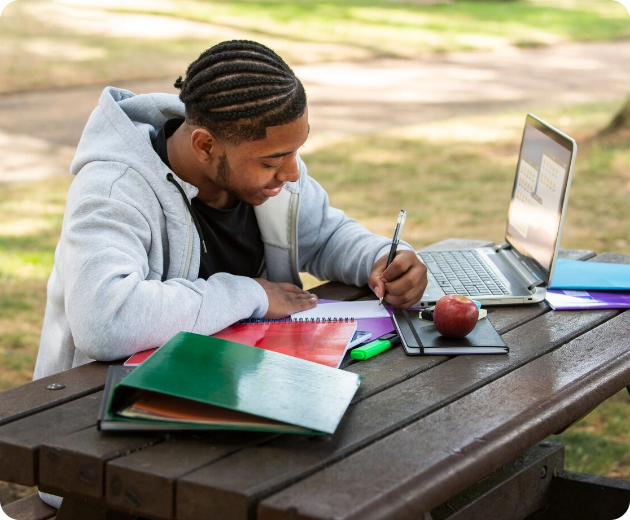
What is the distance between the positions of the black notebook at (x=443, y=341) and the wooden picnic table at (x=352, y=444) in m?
0.02

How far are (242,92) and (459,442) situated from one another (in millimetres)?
1003

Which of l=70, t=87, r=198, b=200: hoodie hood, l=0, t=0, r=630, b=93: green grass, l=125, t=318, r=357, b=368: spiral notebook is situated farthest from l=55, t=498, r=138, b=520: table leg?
l=0, t=0, r=630, b=93: green grass

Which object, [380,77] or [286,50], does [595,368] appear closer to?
[380,77]

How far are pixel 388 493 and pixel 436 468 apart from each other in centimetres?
13

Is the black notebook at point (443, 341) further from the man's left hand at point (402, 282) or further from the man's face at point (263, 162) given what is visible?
the man's face at point (263, 162)

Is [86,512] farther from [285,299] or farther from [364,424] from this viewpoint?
[285,299]

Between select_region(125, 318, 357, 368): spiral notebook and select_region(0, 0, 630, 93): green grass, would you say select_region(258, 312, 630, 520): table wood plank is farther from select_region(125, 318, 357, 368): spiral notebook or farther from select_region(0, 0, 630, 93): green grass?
select_region(0, 0, 630, 93): green grass

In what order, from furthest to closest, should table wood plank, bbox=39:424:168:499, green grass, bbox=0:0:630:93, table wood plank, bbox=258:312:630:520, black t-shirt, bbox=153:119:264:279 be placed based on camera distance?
1. green grass, bbox=0:0:630:93
2. black t-shirt, bbox=153:119:264:279
3. table wood plank, bbox=39:424:168:499
4. table wood plank, bbox=258:312:630:520

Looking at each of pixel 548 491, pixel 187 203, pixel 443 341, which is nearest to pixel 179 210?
pixel 187 203

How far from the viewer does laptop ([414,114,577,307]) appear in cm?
248

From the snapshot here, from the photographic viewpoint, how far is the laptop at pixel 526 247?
8.13ft

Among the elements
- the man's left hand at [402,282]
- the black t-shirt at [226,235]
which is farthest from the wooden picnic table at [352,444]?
the black t-shirt at [226,235]

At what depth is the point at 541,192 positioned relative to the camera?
2641mm

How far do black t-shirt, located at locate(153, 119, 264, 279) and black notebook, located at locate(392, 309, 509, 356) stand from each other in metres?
0.58
